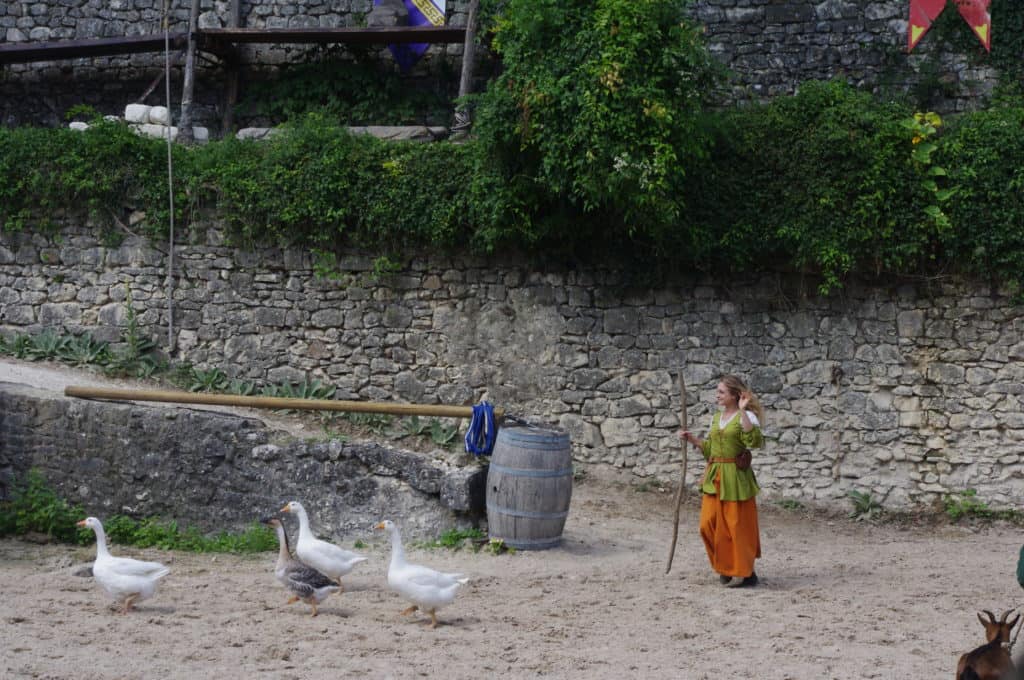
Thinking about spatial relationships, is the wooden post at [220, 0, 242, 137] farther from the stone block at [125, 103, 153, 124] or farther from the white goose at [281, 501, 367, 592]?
the white goose at [281, 501, 367, 592]

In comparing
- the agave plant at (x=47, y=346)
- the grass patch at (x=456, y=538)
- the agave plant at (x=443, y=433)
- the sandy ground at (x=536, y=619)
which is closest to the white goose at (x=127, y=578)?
the sandy ground at (x=536, y=619)

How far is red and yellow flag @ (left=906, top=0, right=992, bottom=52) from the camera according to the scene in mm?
12625

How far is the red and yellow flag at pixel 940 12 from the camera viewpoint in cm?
1262

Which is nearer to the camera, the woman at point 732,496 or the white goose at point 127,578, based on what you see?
the white goose at point 127,578

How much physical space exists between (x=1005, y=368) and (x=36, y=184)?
10257 mm

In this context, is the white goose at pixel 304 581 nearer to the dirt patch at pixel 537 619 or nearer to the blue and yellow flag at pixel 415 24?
the dirt patch at pixel 537 619

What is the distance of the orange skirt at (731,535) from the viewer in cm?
693

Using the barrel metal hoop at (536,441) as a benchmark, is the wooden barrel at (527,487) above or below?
below

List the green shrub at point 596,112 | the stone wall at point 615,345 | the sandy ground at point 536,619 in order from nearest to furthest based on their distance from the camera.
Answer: the sandy ground at point 536,619 → the green shrub at point 596,112 → the stone wall at point 615,345

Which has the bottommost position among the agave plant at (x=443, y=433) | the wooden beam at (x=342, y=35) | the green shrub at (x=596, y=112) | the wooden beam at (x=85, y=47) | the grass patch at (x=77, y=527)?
the grass patch at (x=77, y=527)

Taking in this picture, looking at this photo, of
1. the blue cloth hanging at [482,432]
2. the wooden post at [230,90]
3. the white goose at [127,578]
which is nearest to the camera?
the white goose at [127,578]

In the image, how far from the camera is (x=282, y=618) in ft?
19.7

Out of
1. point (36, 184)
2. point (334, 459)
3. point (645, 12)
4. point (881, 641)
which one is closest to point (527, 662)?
point (881, 641)

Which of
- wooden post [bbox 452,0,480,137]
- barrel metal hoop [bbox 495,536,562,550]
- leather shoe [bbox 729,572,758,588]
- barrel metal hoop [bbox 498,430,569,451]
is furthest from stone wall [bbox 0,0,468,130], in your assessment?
leather shoe [bbox 729,572,758,588]
